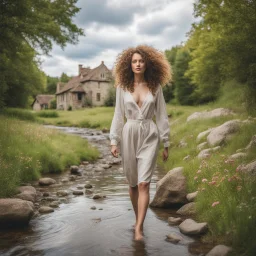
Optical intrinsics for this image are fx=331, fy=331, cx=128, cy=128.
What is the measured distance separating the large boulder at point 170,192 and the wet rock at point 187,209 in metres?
0.37

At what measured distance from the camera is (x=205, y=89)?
24.5 m

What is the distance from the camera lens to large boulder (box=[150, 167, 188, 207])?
260 inches

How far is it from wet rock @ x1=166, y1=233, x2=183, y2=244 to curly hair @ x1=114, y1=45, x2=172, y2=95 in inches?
83.8

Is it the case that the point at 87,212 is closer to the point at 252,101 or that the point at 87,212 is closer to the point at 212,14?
the point at 252,101

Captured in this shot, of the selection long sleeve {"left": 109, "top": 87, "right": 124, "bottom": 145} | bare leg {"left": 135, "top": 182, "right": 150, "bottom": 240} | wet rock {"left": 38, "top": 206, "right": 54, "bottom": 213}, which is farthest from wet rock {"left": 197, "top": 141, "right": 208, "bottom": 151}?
bare leg {"left": 135, "top": 182, "right": 150, "bottom": 240}

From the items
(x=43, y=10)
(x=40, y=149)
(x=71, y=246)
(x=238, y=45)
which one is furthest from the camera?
(x=43, y=10)

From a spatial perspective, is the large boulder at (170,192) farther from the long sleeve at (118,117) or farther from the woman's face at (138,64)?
→ the woman's face at (138,64)

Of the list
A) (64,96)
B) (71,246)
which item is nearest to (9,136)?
(71,246)

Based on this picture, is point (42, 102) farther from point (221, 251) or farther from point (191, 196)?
point (221, 251)

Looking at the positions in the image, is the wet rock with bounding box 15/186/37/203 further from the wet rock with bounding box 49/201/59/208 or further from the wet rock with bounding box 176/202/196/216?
the wet rock with bounding box 176/202/196/216

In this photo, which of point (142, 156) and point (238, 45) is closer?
point (142, 156)

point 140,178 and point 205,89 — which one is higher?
point 205,89

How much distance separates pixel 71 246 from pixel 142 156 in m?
1.59

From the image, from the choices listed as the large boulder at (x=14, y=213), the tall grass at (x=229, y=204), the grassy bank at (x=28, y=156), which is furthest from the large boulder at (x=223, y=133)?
the large boulder at (x=14, y=213)
